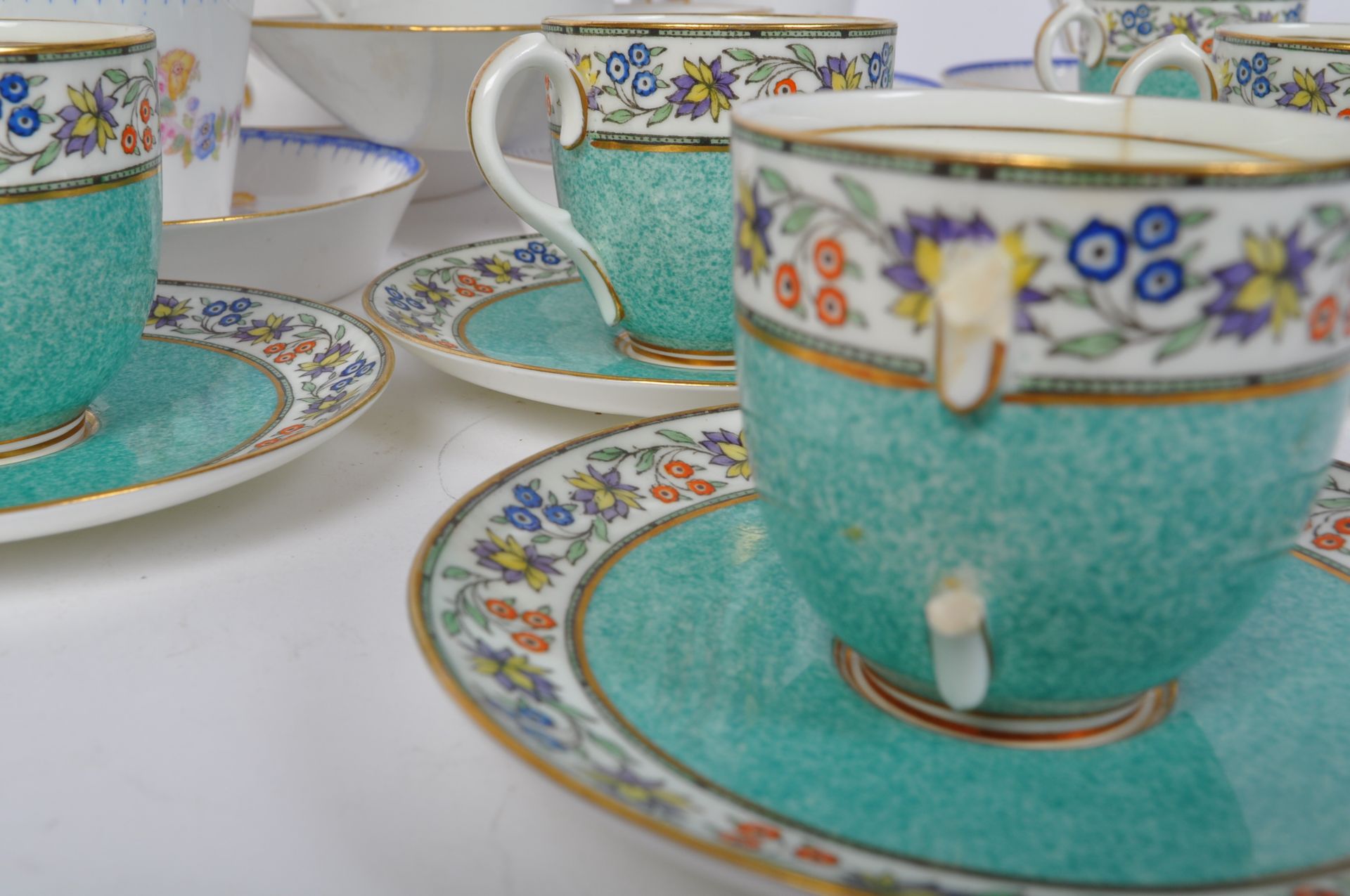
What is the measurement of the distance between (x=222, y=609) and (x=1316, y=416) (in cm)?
41

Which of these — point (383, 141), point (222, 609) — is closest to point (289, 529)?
point (222, 609)

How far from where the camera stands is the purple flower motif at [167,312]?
2.53 ft

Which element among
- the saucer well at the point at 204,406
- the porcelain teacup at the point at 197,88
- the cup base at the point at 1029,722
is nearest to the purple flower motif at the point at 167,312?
the saucer well at the point at 204,406

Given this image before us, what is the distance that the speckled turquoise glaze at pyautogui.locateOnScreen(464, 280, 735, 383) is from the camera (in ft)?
2.31

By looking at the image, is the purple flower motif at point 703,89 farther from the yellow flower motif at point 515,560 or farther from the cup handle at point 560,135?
the yellow flower motif at point 515,560

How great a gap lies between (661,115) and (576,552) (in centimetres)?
27

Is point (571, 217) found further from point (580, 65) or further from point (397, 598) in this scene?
point (397, 598)

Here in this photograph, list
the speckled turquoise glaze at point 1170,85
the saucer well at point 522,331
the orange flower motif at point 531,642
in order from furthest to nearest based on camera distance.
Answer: the speckled turquoise glaze at point 1170,85 → the saucer well at point 522,331 → the orange flower motif at point 531,642

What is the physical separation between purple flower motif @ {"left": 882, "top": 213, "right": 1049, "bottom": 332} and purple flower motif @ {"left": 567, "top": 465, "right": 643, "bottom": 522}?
0.22 m

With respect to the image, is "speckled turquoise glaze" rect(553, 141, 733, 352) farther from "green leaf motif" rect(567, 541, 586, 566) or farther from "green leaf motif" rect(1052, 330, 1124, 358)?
"green leaf motif" rect(1052, 330, 1124, 358)

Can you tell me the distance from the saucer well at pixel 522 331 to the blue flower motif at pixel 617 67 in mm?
155

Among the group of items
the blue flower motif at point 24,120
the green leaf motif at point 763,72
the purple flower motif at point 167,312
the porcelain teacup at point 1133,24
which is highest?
the porcelain teacup at point 1133,24

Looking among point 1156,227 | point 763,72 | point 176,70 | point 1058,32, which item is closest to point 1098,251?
point 1156,227

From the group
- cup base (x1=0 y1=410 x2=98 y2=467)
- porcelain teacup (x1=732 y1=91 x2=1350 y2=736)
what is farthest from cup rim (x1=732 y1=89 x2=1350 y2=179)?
cup base (x1=0 y1=410 x2=98 y2=467)
